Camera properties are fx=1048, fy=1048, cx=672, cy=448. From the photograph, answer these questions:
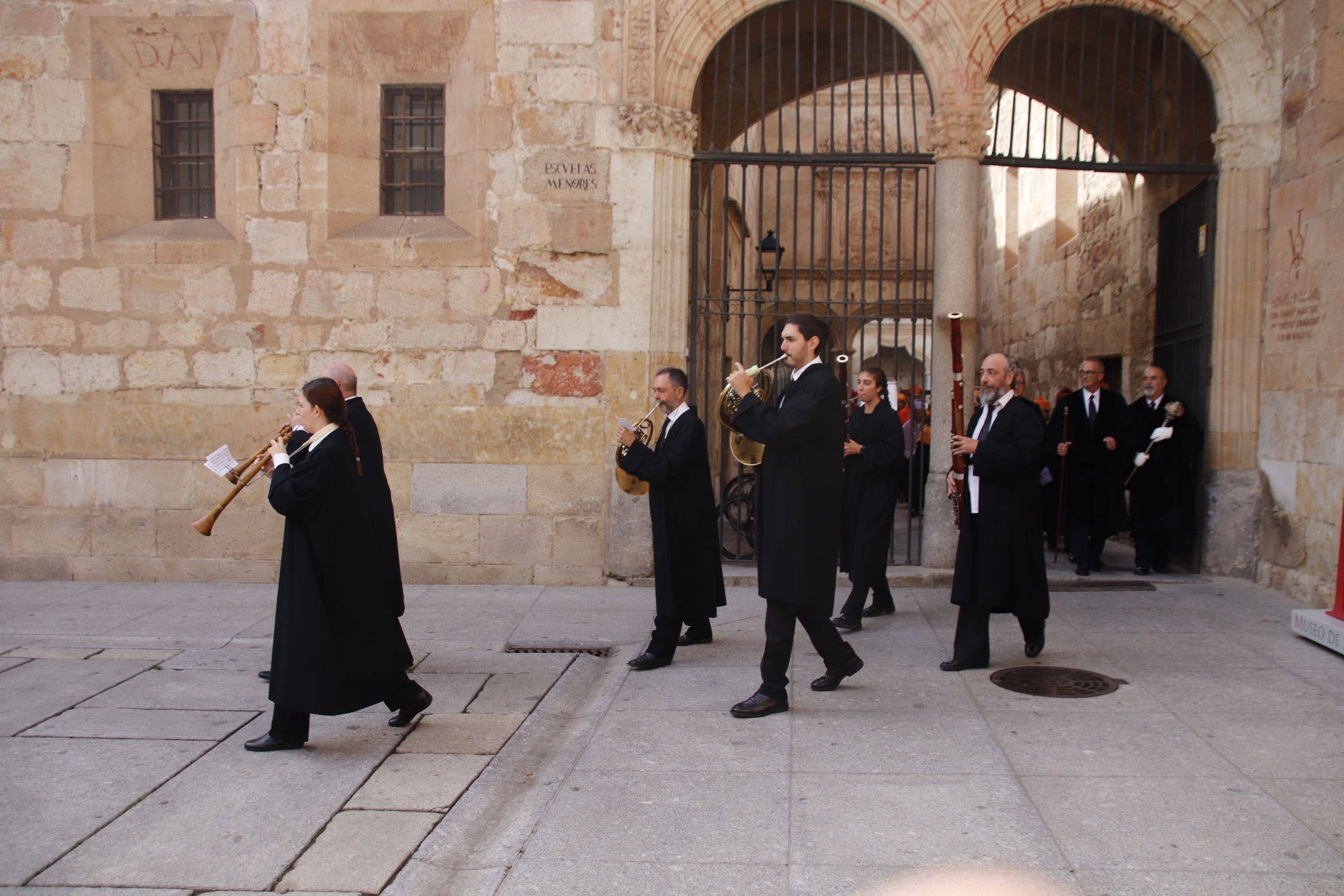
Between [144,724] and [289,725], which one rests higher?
[289,725]

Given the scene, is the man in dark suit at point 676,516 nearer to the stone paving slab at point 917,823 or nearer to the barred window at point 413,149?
the stone paving slab at point 917,823

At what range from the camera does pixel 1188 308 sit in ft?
30.0

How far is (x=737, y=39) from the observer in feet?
31.9

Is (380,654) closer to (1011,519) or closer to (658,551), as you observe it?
(658,551)

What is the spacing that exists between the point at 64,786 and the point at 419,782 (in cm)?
138

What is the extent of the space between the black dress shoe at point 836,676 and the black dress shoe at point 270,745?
2518mm

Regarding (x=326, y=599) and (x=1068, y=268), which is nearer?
(x=326, y=599)

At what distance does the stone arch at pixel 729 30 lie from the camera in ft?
27.4

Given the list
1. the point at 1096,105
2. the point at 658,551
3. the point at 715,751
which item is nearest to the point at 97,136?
the point at 658,551

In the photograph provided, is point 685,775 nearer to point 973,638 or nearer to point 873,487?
point 973,638

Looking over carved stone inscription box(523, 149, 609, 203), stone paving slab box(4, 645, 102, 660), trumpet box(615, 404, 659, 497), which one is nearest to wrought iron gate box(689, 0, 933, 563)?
carved stone inscription box(523, 149, 609, 203)

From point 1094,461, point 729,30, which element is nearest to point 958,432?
point 1094,461

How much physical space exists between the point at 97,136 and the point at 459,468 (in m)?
4.08

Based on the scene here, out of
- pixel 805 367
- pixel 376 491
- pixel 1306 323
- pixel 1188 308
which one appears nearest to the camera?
pixel 805 367
